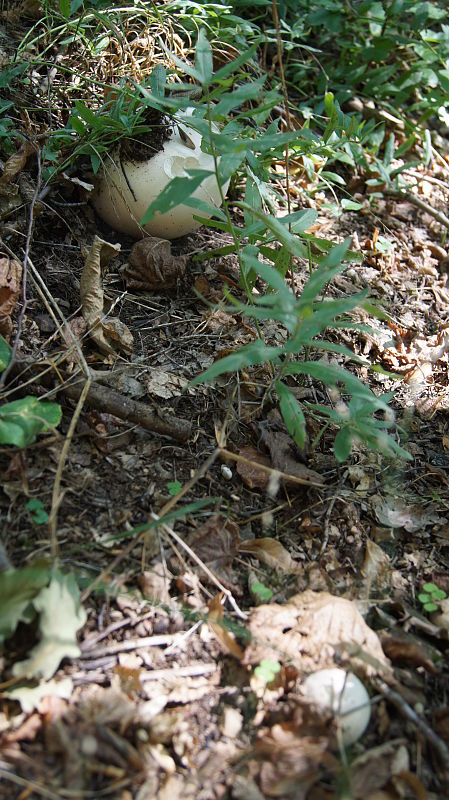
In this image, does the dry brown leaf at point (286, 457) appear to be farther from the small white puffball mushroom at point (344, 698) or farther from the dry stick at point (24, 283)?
the dry stick at point (24, 283)

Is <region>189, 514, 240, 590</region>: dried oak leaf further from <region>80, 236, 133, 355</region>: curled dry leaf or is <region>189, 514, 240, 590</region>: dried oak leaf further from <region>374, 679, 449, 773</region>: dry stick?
<region>80, 236, 133, 355</region>: curled dry leaf

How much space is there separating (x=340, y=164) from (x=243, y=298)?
110 cm

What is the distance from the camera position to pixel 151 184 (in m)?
2.20

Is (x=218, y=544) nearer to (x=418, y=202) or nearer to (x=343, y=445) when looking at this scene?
(x=343, y=445)

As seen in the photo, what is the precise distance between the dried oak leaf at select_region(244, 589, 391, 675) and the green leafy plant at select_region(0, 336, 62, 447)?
0.68 metres

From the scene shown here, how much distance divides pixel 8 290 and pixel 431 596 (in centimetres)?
143

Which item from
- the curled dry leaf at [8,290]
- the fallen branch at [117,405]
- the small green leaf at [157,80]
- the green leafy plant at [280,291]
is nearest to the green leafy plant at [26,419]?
the fallen branch at [117,405]

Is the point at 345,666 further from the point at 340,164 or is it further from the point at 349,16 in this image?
the point at 349,16

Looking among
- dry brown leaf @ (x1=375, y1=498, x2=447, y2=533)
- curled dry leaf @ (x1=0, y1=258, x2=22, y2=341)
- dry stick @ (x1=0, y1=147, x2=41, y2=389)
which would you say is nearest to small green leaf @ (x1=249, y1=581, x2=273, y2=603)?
dry brown leaf @ (x1=375, y1=498, x2=447, y2=533)

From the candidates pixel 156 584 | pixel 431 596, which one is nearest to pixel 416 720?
pixel 431 596

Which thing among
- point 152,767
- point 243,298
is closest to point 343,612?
point 152,767

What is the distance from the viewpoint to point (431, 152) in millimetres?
3092

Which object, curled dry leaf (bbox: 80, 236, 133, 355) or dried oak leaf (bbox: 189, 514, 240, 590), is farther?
curled dry leaf (bbox: 80, 236, 133, 355)

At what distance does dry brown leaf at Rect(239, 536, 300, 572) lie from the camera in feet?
5.41
